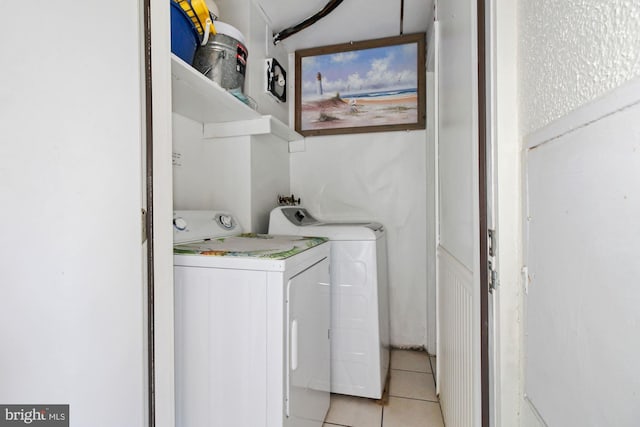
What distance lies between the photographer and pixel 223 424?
1.07 m

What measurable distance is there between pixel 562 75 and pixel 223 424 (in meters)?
1.47

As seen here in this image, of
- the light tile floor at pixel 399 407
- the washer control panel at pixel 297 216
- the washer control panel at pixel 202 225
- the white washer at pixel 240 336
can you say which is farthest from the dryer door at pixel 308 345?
the washer control panel at pixel 202 225

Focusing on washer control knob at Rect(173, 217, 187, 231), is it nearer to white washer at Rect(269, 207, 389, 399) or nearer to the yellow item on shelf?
white washer at Rect(269, 207, 389, 399)

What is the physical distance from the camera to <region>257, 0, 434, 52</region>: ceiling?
76.0 inches

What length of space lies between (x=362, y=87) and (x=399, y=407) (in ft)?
7.63

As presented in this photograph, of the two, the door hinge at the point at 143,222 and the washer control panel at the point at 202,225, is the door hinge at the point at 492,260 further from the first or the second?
the washer control panel at the point at 202,225

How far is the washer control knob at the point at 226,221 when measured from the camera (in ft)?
5.51

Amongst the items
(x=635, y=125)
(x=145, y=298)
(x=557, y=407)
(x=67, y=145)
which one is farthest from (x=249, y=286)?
(x=635, y=125)

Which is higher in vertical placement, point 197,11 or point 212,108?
point 197,11

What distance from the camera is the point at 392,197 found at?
2338mm

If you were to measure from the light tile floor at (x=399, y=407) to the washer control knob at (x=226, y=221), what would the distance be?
124cm

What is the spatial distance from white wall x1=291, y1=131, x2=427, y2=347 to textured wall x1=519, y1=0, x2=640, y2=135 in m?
1.61

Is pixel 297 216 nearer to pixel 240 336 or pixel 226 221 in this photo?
pixel 226 221

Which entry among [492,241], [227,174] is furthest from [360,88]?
[492,241]
